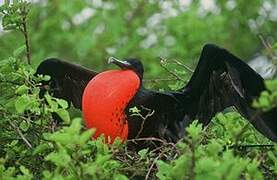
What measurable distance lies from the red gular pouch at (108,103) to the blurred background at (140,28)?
2660 mm

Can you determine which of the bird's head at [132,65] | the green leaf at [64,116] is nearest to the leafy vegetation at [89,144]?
the green leaf at [64,116]

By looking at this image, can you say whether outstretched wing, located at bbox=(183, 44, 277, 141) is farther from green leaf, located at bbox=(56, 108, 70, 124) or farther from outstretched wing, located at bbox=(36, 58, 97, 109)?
green leaf, located at bbox=(56, 108, 70, 124)

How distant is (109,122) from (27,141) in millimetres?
516

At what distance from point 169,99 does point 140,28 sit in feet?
10.9

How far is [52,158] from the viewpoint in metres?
2.34

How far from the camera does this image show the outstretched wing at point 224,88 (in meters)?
3.16

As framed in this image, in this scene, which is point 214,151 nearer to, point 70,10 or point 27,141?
point 27,141

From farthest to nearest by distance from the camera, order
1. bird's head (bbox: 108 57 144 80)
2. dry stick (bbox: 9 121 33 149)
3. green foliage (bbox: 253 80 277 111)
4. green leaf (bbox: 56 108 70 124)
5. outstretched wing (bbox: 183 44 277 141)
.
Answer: bird's head (bbox: 108 57 144 80)
outstretched wing (bbox: 183 44 277 141)
dry stick (bbox: 9 121 33 149)
green leaf (bbox: 56 108 70 124)
green foliage (bbox: 253 80 277 111)

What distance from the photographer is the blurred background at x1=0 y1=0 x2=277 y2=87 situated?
21.1 ft

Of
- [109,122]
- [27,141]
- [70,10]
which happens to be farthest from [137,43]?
[27,141]

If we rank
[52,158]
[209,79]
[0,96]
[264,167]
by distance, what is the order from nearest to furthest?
[52,158], [264,167], [0,96], [209,79]

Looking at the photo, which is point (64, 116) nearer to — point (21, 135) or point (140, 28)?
point (21, 135)

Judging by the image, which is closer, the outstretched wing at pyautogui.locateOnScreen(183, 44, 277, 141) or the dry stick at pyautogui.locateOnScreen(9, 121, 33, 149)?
the dry stick at pyautogui.locateOnScreen(9, 121, 33, 149)

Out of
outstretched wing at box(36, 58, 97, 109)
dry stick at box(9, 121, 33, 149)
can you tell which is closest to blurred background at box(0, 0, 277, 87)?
outstretched wing at box(36, 58, 97, 109)
